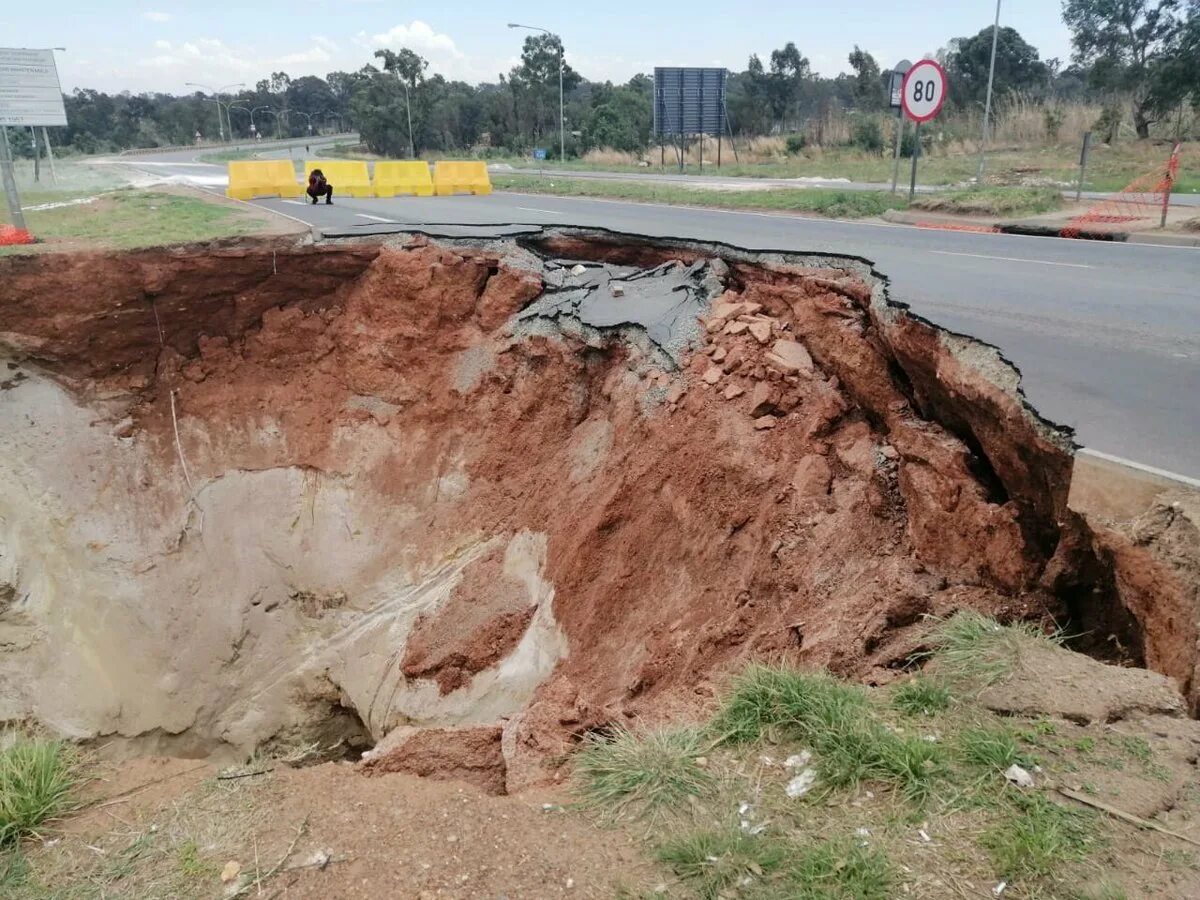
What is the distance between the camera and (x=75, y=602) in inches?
336

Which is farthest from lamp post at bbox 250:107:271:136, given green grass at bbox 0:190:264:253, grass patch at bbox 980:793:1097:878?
grass patch at bbox 980:793:1097:878

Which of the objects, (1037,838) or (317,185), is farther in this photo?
(317,185)

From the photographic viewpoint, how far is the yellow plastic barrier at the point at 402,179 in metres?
19.6

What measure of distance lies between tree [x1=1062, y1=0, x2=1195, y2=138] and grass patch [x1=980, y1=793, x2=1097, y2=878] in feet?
93.6

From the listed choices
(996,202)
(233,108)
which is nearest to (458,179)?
(996,202)

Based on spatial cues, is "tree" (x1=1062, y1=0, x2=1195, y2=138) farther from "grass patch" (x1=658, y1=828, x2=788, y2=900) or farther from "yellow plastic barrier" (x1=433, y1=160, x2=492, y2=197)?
"grass patch" (x1=658, y1=828, x2=788, y2=900)

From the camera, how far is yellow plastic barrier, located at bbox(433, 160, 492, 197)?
67.3 feet

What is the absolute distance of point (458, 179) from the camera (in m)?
20.8

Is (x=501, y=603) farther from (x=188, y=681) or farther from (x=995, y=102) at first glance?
(x=995, y=102)

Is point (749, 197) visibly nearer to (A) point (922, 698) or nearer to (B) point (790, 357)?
(B) point (790, 357)

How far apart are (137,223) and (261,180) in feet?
25.0

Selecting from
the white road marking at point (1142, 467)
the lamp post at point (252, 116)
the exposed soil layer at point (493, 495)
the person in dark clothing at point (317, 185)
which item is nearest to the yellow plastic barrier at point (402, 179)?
the person in dark clothing at point (317, 185)

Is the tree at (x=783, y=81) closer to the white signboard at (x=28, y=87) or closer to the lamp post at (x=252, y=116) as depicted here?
the white signboard at (x=28, y=87)

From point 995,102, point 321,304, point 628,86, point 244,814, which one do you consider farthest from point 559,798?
point 628,86
